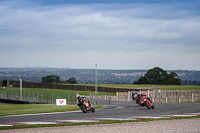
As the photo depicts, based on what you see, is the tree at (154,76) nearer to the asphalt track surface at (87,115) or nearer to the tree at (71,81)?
the tree at (71,81)

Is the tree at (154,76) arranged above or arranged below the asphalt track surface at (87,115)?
above

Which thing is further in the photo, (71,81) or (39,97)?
(71,81)

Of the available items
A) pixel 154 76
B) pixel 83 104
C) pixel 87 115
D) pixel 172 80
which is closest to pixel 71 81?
pixel 154 76

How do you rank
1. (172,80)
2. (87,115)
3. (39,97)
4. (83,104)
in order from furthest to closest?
(172,80) < (39,97) < (83,104) < (87,115)

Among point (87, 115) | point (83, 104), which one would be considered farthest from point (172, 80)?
point (87, 115)

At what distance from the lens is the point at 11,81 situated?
12681 cm

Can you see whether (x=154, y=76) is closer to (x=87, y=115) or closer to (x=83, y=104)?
(x=83, y=104)

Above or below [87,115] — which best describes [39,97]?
below

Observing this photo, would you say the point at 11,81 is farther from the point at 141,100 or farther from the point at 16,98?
the point at 141,100

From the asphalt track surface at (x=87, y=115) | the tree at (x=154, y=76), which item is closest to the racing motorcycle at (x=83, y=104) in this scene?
the asphalt track surface at (x=87, y=115)

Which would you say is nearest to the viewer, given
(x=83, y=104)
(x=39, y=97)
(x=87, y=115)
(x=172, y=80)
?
(x=87, y=115)

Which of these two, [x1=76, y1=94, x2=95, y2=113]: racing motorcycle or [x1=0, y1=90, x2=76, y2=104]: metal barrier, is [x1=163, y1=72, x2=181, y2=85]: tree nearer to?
[x1=0, y1=90, x2=76, y2=104]: metal barrier

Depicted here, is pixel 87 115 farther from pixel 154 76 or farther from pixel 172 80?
pixel 154 76

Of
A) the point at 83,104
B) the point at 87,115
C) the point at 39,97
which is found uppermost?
the point at 83,104
